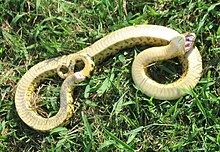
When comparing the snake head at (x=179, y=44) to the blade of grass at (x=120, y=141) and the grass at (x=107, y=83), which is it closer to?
the grass at (x=107, y=83)

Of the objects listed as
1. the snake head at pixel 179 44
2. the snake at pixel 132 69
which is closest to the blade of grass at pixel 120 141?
the snake at pixel 132 69

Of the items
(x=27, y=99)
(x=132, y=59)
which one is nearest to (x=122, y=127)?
(x=132, y=59)

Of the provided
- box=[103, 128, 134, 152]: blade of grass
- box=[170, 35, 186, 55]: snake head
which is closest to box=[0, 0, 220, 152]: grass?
box=[103, 128, 134, 152]: blade of grass

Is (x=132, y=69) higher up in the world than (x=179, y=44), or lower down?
lower down

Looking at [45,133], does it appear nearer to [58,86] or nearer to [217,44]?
[58,86]

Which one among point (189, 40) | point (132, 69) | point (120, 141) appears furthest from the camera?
point (132, 69)

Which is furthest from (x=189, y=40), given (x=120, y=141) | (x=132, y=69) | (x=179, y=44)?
(x=120, y=141)

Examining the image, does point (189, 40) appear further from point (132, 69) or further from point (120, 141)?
point (120, 141)
